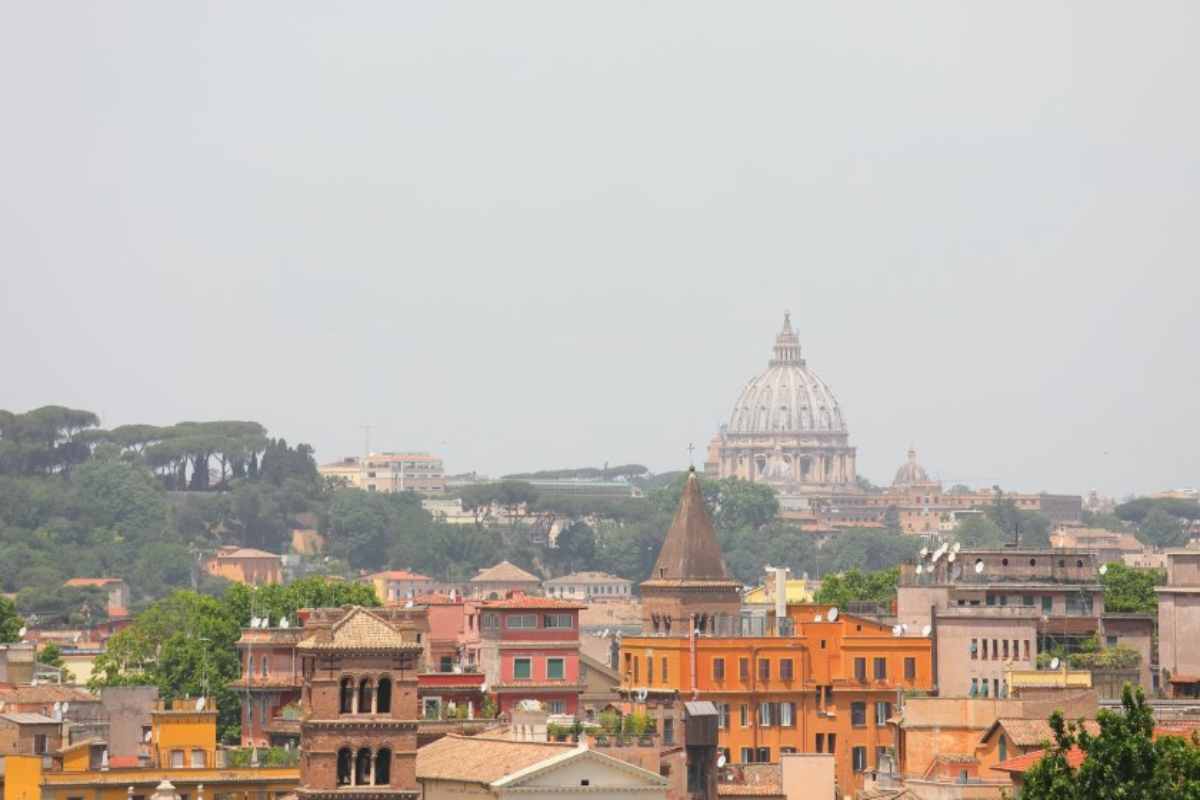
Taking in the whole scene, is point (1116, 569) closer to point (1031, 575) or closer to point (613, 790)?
point (1031, 575)

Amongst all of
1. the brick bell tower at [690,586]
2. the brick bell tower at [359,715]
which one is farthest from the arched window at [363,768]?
the brick bell tower at [690,586]

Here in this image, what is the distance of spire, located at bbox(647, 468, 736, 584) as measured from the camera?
10550cm

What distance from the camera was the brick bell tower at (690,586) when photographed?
10331cm

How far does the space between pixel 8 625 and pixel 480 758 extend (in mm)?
59449

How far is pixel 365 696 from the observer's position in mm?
64188

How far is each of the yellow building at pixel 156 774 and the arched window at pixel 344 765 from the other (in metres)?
6.42

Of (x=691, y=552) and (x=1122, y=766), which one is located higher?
(x=691, y=552)

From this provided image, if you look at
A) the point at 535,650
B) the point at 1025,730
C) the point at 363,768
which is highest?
the point at 535,650

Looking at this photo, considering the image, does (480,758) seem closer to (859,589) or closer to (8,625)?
(8,625)

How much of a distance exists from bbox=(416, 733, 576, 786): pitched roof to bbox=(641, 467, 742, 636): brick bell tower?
32.0 metres

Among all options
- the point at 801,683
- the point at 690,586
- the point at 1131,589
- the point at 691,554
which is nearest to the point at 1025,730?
the point at 801,683

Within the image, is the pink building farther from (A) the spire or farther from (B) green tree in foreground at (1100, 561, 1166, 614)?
(B) green tree in foreground at (1100, 561, 1166, 614)

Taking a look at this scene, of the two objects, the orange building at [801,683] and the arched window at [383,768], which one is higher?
the orange building at [801,683]

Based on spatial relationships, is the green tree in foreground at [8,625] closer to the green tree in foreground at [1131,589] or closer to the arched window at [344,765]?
the green tree in foreground at [1131,589]
